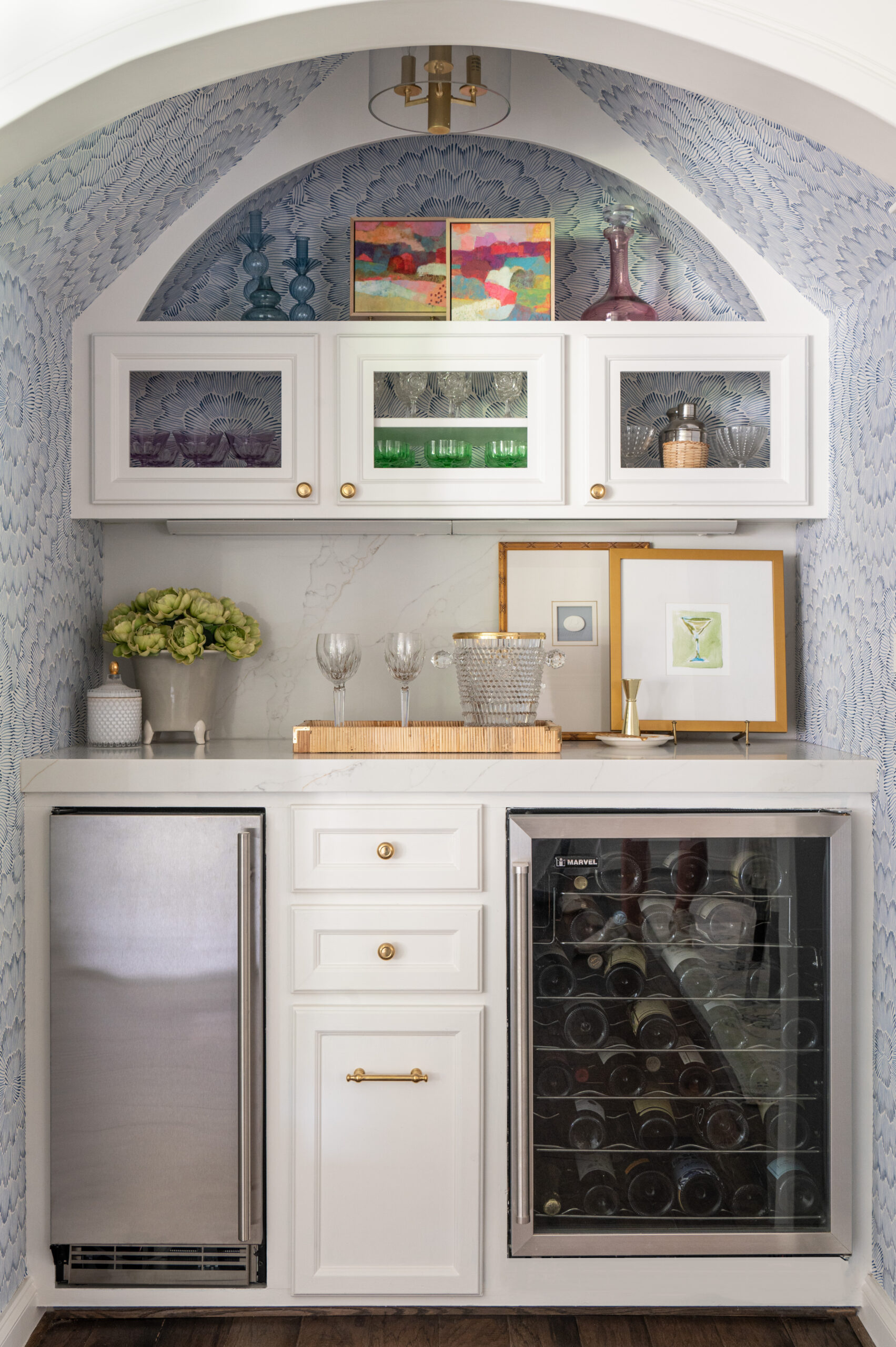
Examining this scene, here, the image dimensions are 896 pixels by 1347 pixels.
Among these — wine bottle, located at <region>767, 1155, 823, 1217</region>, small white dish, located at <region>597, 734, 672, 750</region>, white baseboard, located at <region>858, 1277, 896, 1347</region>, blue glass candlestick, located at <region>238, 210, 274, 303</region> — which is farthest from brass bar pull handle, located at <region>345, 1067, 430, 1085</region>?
blue glass candlestick, located at <region>238, 210, 274, 303</region>

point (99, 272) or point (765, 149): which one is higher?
point (765, 149)

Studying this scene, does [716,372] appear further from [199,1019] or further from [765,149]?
[199,1019]

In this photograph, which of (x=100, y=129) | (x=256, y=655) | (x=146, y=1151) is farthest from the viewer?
(x=256, y=655)

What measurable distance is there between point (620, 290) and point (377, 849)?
1.48 m

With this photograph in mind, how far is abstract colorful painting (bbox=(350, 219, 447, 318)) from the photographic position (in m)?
2.34

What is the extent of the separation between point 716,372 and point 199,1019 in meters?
1.84

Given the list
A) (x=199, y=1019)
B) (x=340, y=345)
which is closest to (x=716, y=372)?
(x=340, y=345)

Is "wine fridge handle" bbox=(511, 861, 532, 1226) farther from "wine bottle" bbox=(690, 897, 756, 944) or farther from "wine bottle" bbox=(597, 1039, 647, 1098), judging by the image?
"wine bottle" bbox=(690, 897, 756, 944)

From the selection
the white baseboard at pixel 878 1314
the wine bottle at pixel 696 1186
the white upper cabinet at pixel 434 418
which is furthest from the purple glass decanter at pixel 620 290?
the white baseboard at pixel 878 1314

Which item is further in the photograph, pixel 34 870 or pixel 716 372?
pixel 716 372

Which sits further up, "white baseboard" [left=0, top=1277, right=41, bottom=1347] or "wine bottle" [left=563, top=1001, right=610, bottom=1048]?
"wine bottle" [left=563, top=1001, right=610, bottom=1048]

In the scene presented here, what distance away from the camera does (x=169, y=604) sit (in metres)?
2.39

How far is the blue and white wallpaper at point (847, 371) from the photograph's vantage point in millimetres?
1946

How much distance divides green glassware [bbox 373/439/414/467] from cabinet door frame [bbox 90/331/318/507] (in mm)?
144
